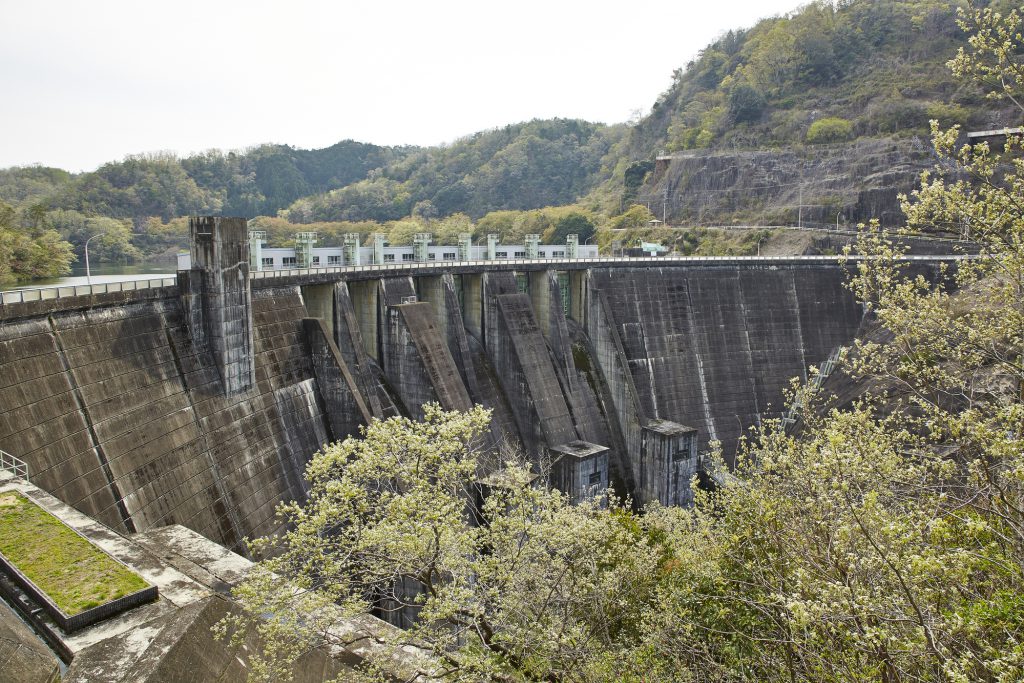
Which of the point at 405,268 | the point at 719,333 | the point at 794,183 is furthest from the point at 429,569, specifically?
the point at 794,183

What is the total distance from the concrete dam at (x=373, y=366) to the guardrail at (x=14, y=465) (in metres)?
0.28

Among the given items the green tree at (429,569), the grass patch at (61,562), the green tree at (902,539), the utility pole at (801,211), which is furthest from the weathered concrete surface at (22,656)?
the utility pole at (801,211)

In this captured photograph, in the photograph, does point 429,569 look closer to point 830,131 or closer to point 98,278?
point 98,278

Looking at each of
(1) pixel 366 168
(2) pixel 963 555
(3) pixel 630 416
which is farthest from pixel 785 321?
(1) pixel 366 168

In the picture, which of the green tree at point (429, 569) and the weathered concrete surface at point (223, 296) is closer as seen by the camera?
the green tree at point (429, 569)

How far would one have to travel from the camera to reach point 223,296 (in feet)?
59.0

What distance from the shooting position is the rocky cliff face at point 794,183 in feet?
187

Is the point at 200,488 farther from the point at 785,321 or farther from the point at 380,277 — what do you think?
the point at 785,321

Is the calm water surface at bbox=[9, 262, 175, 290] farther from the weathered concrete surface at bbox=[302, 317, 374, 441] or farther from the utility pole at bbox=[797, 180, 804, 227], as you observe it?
the utility pole at bbox=[797, 180, 804, 227]

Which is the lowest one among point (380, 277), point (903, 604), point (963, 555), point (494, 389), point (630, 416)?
point (630, 416)

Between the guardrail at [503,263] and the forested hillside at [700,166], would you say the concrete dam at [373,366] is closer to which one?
the guardrail at [503,263]

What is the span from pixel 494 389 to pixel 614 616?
48.1 feet

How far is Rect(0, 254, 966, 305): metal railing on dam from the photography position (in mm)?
14289

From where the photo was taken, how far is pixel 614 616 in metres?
15.2
